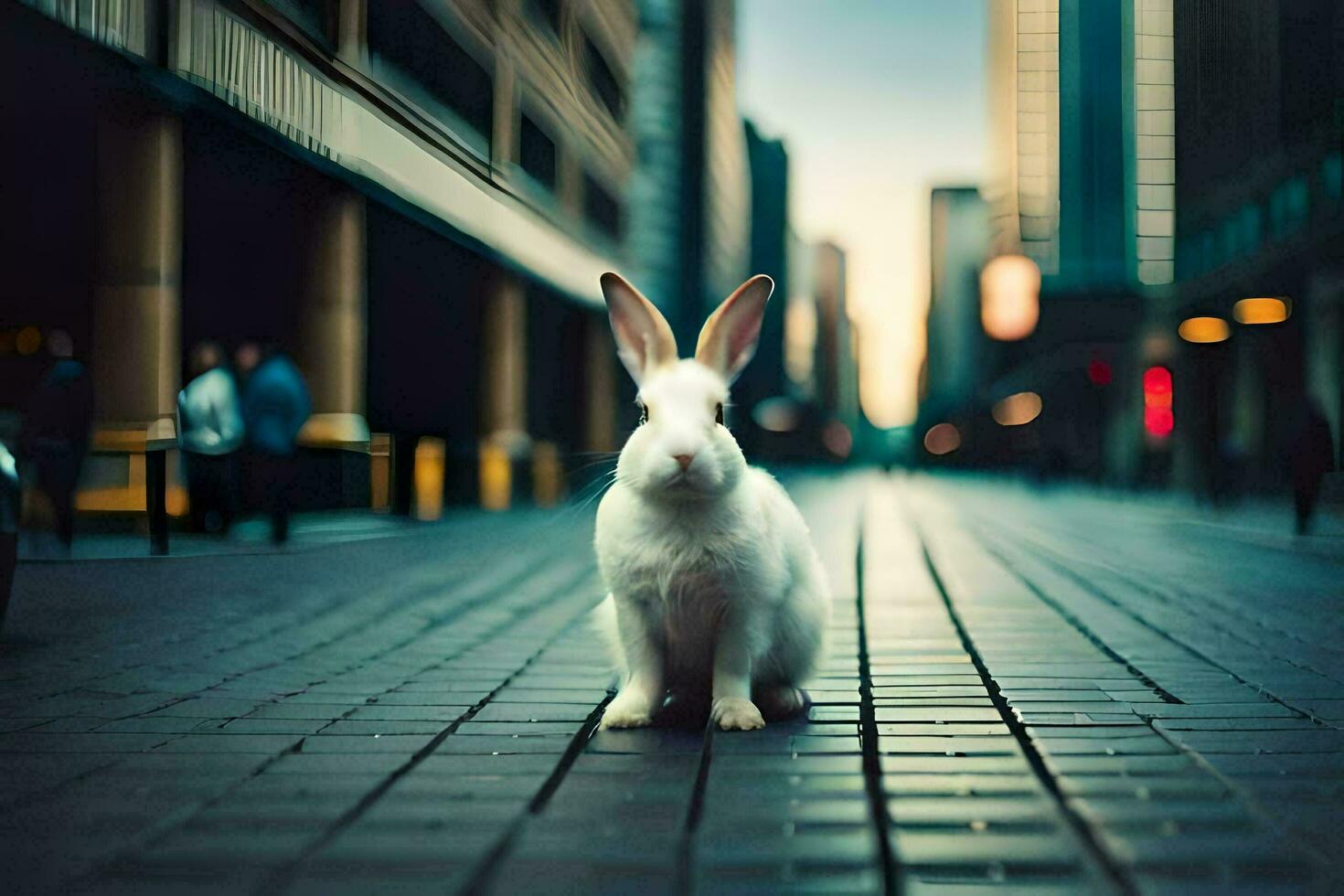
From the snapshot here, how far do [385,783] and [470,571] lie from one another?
219 inches

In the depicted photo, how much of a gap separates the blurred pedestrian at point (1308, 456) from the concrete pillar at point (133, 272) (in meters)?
9.76

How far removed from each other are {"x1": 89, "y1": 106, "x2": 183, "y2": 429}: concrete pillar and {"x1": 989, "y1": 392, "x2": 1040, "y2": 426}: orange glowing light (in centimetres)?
5255

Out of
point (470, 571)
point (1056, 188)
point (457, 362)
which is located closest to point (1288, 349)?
point (457, 362)

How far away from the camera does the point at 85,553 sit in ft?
29.6

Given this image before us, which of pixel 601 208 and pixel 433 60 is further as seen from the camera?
pixel 601 208

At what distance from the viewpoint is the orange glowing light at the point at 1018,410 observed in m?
61.2

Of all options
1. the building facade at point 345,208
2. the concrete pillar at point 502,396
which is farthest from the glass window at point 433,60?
the concrete pillar at point 502,396

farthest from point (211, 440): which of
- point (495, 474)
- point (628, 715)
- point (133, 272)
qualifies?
point (628, 715)

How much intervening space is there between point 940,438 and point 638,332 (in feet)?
379

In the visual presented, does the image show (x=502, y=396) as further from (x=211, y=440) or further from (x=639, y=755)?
(x=639, y=755)

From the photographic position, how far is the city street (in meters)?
2.34

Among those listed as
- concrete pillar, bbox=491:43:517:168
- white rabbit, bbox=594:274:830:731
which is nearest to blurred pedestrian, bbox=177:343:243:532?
concrete pillar, bbox=491:43:517:168

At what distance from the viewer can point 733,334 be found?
11.3 feet

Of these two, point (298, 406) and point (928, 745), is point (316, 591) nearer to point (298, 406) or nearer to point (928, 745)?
point (298, 406)
